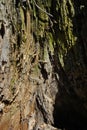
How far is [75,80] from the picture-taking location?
10.8 feet

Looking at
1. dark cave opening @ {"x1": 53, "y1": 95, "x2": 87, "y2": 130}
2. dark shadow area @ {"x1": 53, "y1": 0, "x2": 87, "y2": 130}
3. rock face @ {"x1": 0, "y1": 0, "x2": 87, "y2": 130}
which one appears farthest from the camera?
dark cave opening @ {"x1": 53, "y1": 95, "x2": 87, "y2": 130}

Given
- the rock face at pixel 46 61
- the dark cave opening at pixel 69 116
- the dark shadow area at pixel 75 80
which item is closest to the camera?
the rock face at pixel 46 61

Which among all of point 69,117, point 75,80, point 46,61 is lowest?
point 69,117

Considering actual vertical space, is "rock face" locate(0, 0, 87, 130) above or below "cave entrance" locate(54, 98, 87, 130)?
→ above

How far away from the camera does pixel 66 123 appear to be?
12.0 feet

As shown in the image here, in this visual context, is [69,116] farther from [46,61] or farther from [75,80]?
[46,61]

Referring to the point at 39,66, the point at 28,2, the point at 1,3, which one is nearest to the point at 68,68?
the point at 39,66

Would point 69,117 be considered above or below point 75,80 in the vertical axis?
below

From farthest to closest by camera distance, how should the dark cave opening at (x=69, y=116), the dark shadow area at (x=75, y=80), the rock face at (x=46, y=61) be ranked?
the dark cave opening at (x=69, y=116)
the dark shadow area at (x=75, y=80)
the rock face at (x=46, y=61)

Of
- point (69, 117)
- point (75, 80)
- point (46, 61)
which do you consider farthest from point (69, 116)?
point (46, 61)

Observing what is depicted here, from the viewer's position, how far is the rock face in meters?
2.93

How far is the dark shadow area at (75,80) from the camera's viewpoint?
10.4 ft

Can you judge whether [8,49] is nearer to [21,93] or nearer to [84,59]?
[21,93]

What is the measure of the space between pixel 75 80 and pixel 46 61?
37 centimetres
